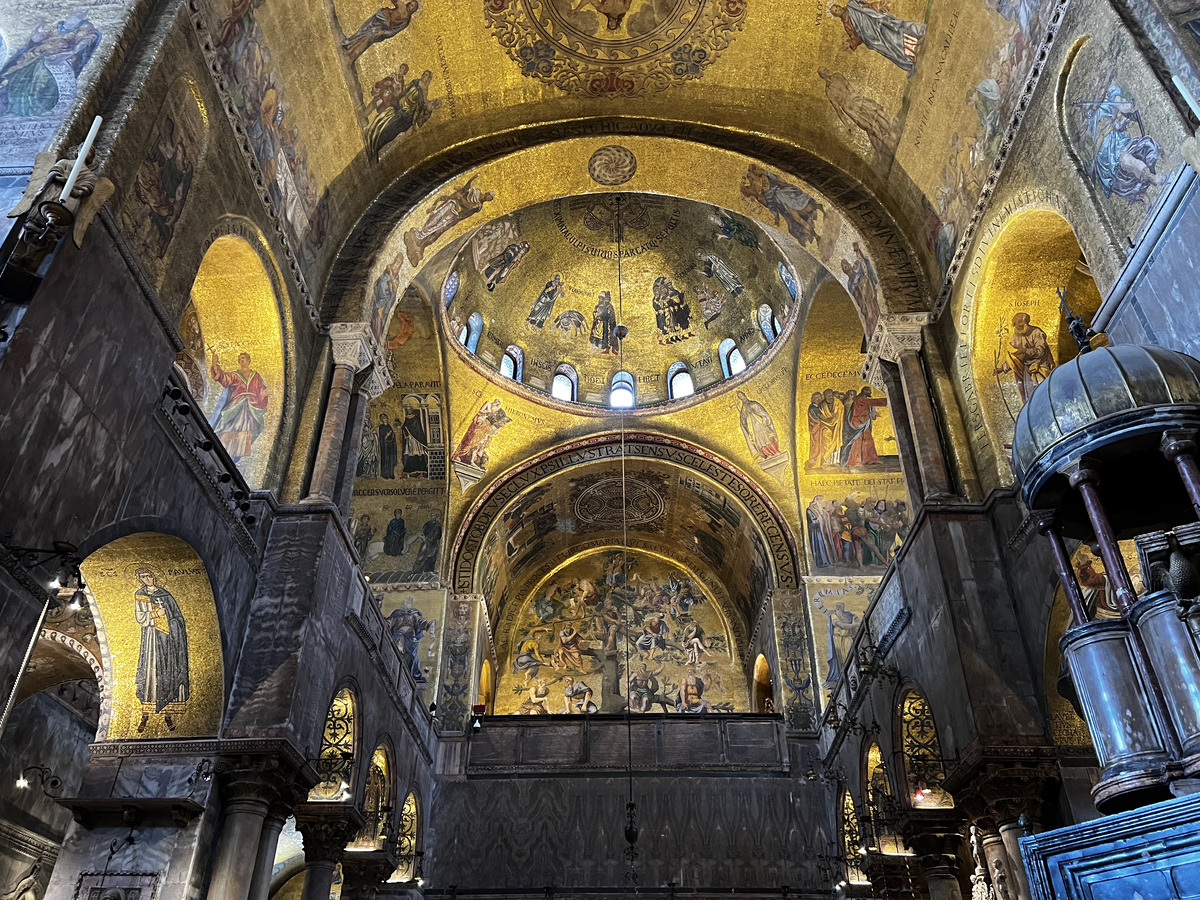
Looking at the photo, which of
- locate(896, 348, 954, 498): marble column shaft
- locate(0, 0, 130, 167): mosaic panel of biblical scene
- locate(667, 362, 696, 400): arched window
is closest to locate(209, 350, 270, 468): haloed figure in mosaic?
locate(0, 0, 130, 167): mosaic panel of biblical scene

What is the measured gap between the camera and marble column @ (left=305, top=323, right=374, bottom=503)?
1080cm

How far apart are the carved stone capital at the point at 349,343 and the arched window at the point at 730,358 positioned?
9850mm

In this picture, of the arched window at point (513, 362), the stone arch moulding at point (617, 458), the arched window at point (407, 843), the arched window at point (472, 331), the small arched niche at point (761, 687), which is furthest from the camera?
the arched window at point (513, 362)

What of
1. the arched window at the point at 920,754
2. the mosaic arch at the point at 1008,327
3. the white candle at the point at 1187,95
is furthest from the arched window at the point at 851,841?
the white candle at the point at 1187,95

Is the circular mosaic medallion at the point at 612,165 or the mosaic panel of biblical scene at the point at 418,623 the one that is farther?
the mosaic panel of biblical scene at the point at 418,623

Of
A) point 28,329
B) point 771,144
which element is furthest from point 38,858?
point 771,144

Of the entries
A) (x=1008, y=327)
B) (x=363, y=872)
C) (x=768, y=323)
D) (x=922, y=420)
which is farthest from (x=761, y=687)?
(x=1008, y=327)

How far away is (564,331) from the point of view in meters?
21.0

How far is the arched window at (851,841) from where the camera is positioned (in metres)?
13.6

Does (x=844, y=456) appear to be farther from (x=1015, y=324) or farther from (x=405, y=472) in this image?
(x=405, y=472)

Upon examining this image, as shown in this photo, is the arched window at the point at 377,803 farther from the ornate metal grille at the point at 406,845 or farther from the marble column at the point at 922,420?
the marble column at the point at 922,420

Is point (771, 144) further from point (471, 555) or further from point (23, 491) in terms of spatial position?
point (23, 491)

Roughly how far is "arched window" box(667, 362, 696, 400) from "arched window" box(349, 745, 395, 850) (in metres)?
10.5

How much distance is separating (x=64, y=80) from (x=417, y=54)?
6358 millimetres
